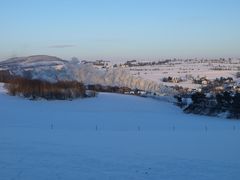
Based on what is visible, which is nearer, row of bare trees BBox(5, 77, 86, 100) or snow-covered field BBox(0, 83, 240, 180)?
snow-covered field BBox(0, 83, 240, 180)

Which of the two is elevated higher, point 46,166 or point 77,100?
point 46,166

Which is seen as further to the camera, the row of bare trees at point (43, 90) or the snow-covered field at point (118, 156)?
the row of bare trees at point (43, 90)

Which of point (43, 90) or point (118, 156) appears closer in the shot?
point (118, 156)

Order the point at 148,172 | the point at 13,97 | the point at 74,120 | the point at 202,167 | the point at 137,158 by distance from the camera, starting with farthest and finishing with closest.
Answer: the point at 13,97 < the point at 74,120 < the point at 137,158 < the point at 202,167 < the point at 148,172

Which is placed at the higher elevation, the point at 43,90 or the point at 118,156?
the point at 118,156

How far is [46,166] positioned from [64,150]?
13.8ft

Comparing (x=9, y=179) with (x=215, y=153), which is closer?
(x=9, y=179)

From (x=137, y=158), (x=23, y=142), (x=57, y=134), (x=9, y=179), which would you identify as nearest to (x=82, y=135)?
(x=57, y=134)

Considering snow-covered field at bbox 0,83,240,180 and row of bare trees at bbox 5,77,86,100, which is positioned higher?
snow-covered field at bbox 0,83,240,180

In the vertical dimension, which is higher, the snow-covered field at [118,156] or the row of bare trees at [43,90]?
the snow-covered field at [118,156]

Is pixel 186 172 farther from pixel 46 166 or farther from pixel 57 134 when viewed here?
pixel 57 134

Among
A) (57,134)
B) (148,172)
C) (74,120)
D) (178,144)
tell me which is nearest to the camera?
(148,172)

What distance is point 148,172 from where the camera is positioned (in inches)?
601

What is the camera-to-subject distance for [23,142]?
22.1 m
